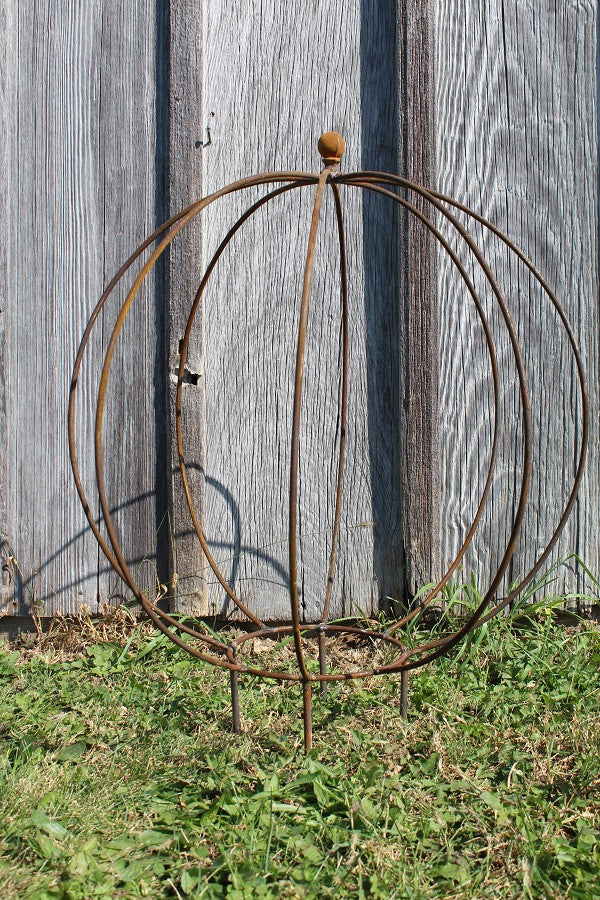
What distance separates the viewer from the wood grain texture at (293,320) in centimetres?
243

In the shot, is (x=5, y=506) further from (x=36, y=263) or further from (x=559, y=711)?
(x=559, y=711)

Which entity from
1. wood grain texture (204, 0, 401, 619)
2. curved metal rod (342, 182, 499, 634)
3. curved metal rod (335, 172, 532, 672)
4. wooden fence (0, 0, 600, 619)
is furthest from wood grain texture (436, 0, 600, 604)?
curved metal rod (335, 172, 532, 672)

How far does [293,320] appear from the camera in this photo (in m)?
2.48

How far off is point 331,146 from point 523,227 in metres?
1.04

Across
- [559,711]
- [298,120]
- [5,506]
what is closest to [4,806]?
[5,506]

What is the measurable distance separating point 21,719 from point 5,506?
2.65 feet

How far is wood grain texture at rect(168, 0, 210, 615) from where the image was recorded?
7.83ft

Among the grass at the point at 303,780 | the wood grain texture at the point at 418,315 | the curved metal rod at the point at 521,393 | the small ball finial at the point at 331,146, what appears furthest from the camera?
the wood grain texture at the point at 418,315

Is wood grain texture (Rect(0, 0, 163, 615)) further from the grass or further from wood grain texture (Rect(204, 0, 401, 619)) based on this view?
the grass

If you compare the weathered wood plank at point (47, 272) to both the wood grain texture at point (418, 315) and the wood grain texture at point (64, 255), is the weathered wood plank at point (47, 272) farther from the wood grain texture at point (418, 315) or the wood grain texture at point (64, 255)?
the wood grain texture at point (418, 315)

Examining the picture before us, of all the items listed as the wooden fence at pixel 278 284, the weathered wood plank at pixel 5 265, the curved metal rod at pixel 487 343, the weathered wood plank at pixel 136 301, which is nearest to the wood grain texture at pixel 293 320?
the wooden fence at pixel 278 284

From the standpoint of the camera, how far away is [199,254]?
7.94 ft

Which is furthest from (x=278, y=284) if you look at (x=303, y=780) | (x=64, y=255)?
(x=303, y=780)

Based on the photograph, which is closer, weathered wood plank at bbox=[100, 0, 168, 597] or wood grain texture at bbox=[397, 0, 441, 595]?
wood grain texture at bbox=[397, 0, 441, 595]
